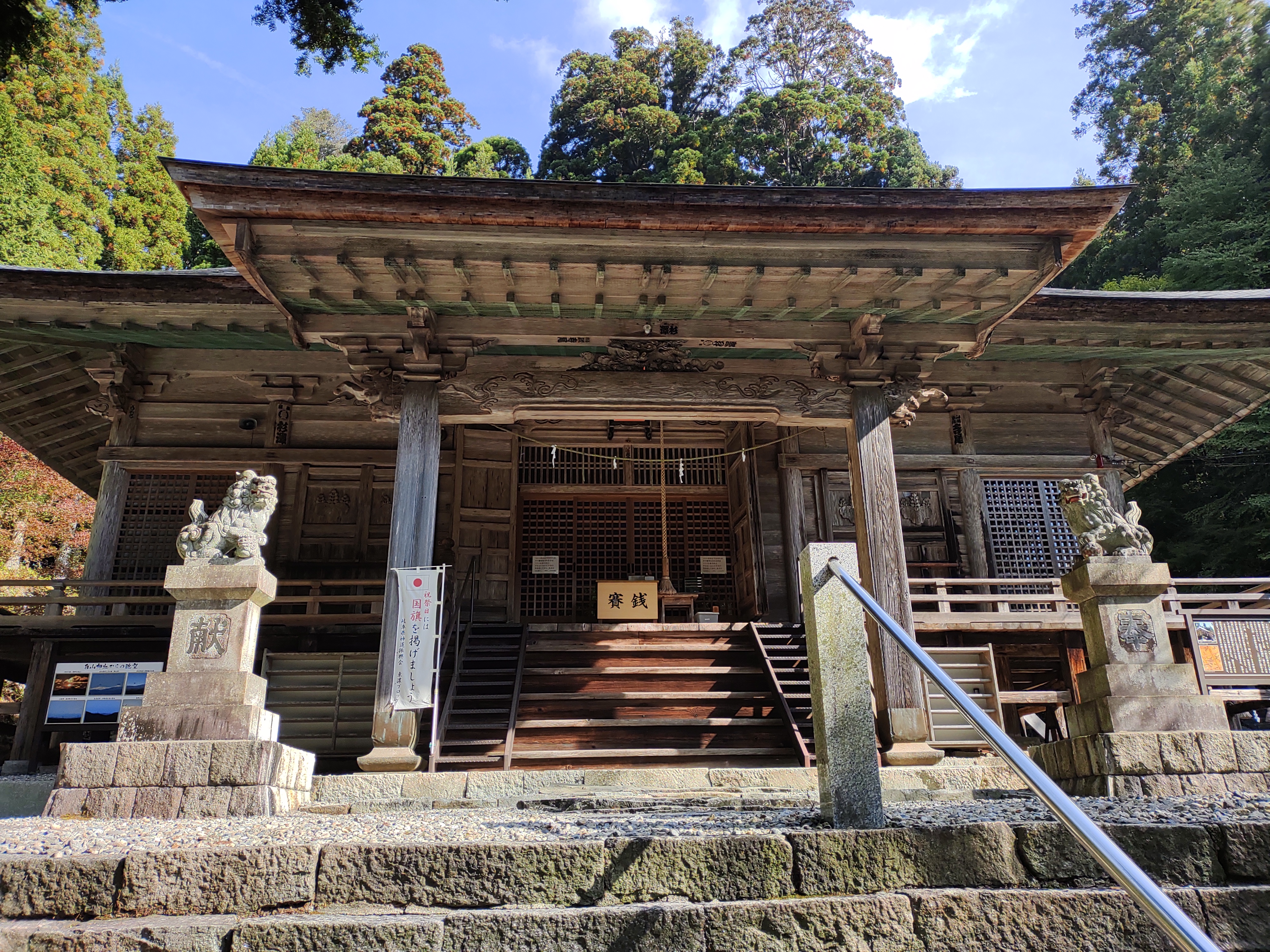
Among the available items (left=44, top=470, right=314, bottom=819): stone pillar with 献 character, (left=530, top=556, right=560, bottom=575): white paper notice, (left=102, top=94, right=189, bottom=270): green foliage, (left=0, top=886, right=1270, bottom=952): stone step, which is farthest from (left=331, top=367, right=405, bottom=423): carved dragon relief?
(left=102, top=94, right=189, bottom=270): green foliage

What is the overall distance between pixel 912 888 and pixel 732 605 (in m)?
11.1

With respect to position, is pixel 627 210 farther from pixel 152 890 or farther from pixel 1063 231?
pixel 152 890

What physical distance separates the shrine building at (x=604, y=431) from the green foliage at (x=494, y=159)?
23816 mm

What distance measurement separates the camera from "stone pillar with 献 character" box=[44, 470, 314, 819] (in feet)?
17.8

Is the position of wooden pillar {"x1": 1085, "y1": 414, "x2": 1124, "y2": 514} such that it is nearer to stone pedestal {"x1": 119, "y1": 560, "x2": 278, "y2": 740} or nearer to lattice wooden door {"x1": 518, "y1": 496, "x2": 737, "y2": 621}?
lattice wooden door {"x1": 518, "y1": 496, "x2": 737, "y2": 621}

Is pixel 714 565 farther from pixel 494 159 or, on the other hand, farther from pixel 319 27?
pixel 494 159

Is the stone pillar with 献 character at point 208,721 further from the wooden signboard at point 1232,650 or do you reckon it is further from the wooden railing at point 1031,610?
the wooden signboard at point 1232,650

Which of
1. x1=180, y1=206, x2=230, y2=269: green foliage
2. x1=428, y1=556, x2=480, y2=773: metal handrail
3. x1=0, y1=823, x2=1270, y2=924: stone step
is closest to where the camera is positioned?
x1=0, y1=823, x2=1270, y2=924: stone step

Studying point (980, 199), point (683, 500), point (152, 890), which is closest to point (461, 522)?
point (683, 500)

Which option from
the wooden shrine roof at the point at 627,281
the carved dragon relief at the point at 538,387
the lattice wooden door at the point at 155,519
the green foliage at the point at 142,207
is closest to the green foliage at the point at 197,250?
the green foliage at the point at 142,207

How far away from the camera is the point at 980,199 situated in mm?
7363

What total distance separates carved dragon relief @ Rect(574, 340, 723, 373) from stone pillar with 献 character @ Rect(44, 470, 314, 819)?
12.1 ft

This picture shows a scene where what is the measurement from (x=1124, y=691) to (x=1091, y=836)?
13.5 ft

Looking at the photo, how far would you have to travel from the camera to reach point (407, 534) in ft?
25.9
